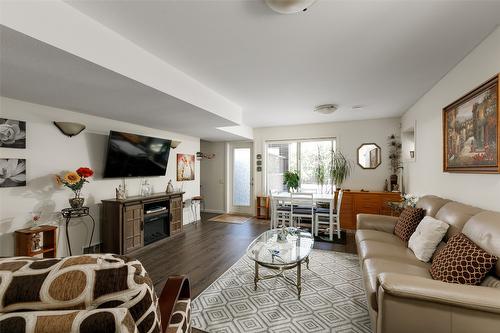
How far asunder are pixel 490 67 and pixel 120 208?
4.46 m

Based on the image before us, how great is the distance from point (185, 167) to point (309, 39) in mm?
4227

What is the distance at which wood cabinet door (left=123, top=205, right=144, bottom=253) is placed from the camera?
11.2 feet

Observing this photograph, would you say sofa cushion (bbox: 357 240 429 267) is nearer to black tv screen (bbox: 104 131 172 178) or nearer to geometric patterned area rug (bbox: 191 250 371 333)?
geometric patterned area rug (bbox: 191 250 371 333)

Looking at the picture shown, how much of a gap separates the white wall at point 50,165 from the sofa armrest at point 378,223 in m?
3.97

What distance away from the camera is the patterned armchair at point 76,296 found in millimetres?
613

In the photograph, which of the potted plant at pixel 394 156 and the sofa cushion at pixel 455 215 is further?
the potted plant at pixel 394 156

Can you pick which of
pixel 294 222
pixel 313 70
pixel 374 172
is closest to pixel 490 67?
pixel 313 70

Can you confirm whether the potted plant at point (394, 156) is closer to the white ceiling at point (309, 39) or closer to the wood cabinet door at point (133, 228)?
the white ceiling at point (309, 39)

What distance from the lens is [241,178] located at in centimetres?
667

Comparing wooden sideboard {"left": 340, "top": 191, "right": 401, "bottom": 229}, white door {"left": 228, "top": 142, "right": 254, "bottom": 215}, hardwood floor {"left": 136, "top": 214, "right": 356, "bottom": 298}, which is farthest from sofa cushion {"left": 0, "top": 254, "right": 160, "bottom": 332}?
white door {"left": 228, "top": 142, "right": 254, "bottom": 215}

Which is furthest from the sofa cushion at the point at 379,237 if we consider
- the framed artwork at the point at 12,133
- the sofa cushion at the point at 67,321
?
the framed artwork at the point at 12,133

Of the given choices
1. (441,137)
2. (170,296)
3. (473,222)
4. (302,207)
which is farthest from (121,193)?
(441,137)

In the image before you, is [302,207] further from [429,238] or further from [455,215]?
[455,215]

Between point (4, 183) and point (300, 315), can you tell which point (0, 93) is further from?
point (300, 315)
